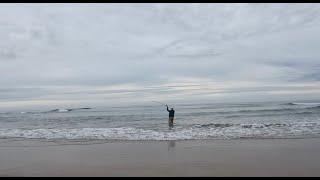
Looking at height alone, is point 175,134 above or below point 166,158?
above

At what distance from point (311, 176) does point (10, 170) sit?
6.60m

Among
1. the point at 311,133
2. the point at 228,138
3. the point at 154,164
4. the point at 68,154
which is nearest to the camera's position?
the point at 154,164

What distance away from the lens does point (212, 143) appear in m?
12.8

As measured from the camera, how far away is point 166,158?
32.8 feet

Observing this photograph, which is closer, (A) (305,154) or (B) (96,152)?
(A) (305,154)

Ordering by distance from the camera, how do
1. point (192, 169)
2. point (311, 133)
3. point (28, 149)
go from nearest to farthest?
point (192, 169) < point (28, 149) < point (311, 133)

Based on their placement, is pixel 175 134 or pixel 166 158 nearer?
pixel 166 158

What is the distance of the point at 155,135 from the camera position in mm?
15820

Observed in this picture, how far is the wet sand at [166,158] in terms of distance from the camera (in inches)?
325

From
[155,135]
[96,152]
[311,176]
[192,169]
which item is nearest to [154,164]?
[192,169]

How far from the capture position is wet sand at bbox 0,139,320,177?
8258 mm

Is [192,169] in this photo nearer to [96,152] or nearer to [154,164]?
[154,164]

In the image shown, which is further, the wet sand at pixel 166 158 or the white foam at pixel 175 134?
the white foam at pixel 175 134

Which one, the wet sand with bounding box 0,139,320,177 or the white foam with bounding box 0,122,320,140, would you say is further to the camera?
the white foam with bounding box 0,122,320,140
